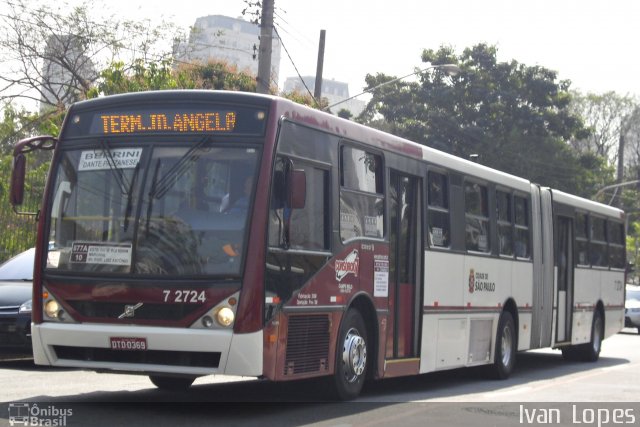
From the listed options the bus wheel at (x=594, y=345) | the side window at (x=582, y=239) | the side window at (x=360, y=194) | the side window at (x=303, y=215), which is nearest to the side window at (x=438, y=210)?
the side window at (x=360, y=194)

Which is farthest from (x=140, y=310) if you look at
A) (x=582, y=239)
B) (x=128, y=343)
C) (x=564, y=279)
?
(x=582, y=239)

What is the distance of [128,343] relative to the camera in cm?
960

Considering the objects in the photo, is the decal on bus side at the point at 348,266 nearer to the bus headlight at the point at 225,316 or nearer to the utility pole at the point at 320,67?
the bus headlight at the point at 225,316

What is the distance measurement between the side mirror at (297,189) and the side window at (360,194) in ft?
4.96

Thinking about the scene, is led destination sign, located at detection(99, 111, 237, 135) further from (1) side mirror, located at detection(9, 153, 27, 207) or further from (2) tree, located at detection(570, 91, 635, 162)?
(2) tree, located at detection(570, 91, 635, 162)

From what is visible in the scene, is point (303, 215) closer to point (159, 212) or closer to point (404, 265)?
point (159, 212)

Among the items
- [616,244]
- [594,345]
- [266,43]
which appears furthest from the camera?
[616,244]

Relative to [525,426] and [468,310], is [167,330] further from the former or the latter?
[468,310]

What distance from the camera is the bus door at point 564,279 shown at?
1927 cm

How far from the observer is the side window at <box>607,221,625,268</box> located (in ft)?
74.2

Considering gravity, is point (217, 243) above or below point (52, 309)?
above

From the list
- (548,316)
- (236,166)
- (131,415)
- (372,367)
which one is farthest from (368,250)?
(548,316)

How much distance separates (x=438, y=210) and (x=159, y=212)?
5241 mm

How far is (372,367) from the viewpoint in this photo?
39.2 feet
